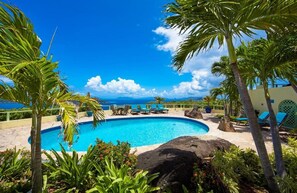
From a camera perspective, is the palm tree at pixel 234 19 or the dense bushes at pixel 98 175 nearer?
the palm tree at pixel 234 19

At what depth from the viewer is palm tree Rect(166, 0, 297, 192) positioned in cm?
263

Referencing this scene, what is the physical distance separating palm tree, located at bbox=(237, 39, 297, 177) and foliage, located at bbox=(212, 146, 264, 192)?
602 mm

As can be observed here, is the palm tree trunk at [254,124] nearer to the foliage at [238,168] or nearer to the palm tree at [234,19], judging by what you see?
the palm tree at [234,19]

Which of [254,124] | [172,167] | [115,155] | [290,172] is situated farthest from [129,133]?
[254,124]

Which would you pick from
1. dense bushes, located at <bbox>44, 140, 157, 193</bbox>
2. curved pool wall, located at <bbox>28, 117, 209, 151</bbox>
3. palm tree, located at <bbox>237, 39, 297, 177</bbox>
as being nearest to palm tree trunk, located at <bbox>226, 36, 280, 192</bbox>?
palm tree, located at <bbox>237, 39, 297, 177</bbox>

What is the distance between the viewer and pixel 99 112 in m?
3.25

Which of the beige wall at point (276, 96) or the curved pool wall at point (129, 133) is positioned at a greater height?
the beige wall at point (276, 96)

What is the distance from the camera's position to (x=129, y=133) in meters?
13.0

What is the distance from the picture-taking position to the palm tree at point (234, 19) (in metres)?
2.63

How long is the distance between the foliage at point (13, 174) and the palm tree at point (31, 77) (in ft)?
3.07

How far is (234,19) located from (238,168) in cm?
351

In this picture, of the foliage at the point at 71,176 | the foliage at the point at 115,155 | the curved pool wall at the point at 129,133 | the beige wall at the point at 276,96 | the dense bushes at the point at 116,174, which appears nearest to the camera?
the dense bushes at the point at 116,174

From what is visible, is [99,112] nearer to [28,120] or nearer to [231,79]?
[231,79]

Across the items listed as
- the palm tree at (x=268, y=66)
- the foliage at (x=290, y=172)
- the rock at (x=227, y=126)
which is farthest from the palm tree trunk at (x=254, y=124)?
the rock at (x=227, y=126)
